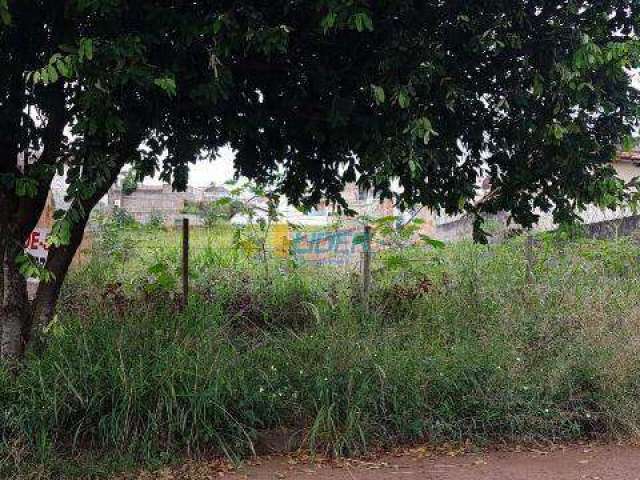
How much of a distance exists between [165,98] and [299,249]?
3.95 metres

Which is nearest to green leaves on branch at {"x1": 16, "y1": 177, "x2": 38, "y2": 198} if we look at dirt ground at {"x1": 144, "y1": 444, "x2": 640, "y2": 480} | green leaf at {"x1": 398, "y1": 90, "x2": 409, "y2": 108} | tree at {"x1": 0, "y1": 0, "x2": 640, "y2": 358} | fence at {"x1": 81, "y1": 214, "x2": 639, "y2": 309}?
tree at {"x1": 0, "y1": 0, "x2": 640, "y2": 358}

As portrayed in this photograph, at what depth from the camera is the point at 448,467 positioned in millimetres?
4480

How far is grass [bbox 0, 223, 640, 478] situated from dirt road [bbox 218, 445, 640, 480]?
15cm

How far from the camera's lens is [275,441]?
4.64 meters

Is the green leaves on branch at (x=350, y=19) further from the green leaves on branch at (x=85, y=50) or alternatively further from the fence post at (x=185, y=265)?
the fence post at (x=185, y=265)

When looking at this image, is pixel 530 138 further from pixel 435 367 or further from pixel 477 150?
pixel 435 367

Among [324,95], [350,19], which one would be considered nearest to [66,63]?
[350,19]

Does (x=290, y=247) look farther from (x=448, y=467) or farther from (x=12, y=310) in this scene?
(x=448, y=467)

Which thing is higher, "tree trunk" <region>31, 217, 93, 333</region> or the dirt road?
"tree trunk" <region>31, 217, 93, 333</region>

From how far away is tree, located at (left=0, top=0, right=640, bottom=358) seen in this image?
12.4 feet

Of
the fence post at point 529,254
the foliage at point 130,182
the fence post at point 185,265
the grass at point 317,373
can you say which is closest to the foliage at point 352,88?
the foliage at point 130,182

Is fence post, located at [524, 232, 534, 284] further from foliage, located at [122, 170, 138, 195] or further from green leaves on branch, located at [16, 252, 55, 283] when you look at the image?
green leaves on branch, located at [16, 252, 55, 283]

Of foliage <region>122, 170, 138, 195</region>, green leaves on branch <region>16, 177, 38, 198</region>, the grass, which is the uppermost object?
foliage <region>122, 170, 138, 195</region>

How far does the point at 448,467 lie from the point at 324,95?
104 inches
